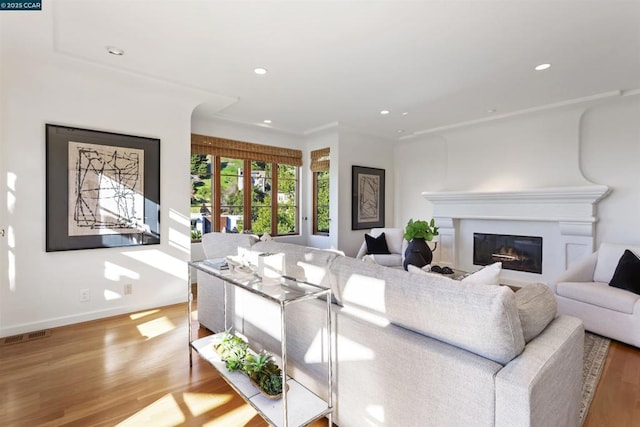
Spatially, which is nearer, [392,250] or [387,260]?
[387,260]

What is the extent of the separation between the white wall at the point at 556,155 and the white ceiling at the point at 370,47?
20.7 inches

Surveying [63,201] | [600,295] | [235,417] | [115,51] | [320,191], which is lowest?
[235,417]

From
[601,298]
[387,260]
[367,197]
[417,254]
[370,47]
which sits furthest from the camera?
[367,197]

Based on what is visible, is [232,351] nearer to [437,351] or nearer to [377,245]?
[437,351]

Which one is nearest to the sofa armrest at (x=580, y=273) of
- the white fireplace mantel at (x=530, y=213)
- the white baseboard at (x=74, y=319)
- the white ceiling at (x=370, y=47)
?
the white fireplace mantel at (x=530, y=213)

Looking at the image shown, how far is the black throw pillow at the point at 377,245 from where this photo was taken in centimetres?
459

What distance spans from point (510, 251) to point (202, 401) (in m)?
4.79

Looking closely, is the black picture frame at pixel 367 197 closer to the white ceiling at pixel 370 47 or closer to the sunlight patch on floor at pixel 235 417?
the white ceiling at pixel 370 47

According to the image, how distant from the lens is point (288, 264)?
2.05 m

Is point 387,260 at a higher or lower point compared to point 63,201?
lower

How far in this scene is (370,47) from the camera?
2699mm

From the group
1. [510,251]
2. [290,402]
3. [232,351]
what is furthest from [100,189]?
[510,251]

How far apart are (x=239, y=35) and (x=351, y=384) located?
2.58m

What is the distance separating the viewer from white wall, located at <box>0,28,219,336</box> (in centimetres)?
285
